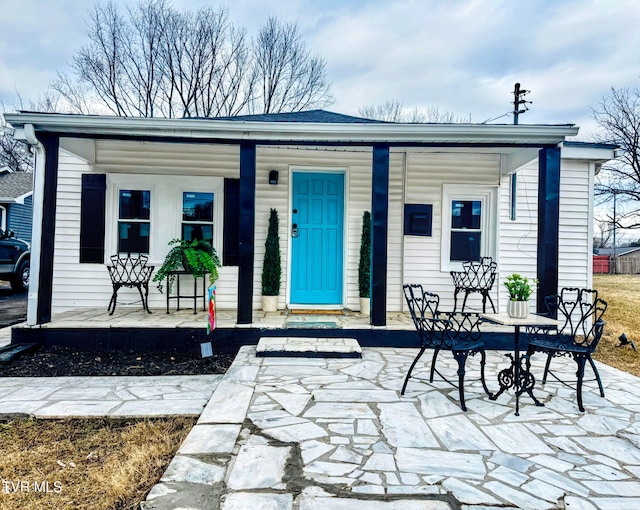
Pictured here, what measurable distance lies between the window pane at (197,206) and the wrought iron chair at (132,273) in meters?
0.86

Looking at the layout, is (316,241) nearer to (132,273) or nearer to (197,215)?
(197,215)

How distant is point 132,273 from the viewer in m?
5.66

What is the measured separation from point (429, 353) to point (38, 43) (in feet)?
49.5

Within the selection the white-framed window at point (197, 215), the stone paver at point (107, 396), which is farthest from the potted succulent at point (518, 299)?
the white-framed window at point (197, 215)

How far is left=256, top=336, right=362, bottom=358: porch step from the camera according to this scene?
398 centimetres

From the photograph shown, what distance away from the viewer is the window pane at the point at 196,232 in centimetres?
589

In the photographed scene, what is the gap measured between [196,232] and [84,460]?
4.04 m

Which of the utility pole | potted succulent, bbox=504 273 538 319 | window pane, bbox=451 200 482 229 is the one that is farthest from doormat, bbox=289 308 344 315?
the utility pole

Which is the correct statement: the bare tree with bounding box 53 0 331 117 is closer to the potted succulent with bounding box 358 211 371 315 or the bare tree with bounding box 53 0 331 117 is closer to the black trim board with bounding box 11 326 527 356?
the potted succulent with bounding box 358 211 371 315

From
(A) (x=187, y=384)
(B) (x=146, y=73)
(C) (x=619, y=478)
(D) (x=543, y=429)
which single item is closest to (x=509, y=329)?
(D) (x=543, y=429)

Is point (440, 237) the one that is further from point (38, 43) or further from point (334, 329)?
point (38, 43)

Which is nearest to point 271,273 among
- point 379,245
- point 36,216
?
point 379,245

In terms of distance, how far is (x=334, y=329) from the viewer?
4504mm

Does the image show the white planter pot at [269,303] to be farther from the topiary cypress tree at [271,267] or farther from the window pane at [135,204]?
the window pane at [135,204]
